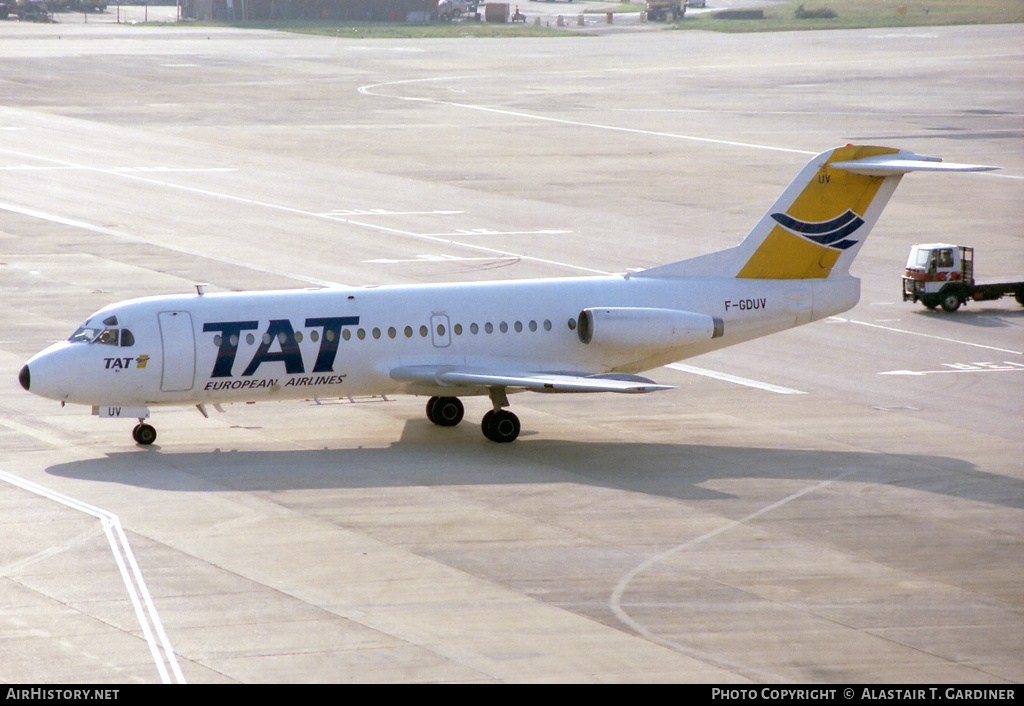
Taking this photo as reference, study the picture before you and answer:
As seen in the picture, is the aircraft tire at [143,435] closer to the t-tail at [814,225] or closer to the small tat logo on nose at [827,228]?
the t-tail at [814,225]

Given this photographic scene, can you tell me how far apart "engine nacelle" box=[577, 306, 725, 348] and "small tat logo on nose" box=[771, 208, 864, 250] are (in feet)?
10.2

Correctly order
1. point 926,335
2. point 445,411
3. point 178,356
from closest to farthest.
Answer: point 178,356 < point 445,411 < point 926,335

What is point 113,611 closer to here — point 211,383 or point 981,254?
point 211,383

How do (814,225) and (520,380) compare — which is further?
(814,225)

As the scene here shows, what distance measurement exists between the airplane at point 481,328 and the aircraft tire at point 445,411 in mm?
29

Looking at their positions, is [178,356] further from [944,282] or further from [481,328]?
[944,282]

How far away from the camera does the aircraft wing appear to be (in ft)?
89.6

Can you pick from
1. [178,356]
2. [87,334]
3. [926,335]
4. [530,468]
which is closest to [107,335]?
[87,334]

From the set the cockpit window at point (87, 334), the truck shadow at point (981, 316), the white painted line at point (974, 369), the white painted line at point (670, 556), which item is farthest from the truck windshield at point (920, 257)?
the cockpit window at point (87, 334)

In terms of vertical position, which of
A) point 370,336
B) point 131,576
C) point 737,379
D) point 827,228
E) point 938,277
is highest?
point 827,228

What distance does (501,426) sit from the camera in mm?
28484

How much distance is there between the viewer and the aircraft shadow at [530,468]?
2595 cm

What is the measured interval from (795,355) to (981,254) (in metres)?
15.1

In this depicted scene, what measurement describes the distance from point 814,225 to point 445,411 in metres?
8.78
